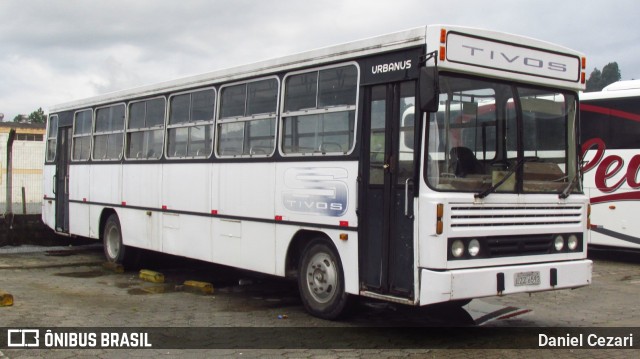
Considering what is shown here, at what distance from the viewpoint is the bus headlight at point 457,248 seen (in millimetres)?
6910

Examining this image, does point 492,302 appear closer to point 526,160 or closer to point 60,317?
point 526,160

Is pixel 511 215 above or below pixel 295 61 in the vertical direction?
below

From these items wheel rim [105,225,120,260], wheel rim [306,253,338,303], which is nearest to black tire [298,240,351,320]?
wheel rim [306,253,338,303]

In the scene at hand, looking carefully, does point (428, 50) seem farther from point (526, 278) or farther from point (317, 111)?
point (526, 278)

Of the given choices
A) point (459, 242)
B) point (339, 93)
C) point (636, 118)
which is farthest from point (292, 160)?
point (636, 118)

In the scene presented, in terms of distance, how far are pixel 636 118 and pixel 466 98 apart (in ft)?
29.8

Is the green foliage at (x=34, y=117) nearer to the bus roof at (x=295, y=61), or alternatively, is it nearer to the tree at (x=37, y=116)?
the tree at (x=37, y=116)

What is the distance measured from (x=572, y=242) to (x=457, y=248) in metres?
1.73

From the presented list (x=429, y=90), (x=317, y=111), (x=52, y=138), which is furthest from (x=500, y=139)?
(x=52, y=138)

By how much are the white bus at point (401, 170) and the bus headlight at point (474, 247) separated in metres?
0.02

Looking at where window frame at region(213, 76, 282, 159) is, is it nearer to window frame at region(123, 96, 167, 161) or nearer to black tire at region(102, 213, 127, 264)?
window frame at region(123, 96, 167, 161)

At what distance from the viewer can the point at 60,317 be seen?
8539mm

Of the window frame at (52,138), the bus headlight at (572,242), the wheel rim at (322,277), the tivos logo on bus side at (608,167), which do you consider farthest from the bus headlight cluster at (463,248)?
the window frame at (52,138)

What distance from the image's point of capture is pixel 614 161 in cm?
1518
